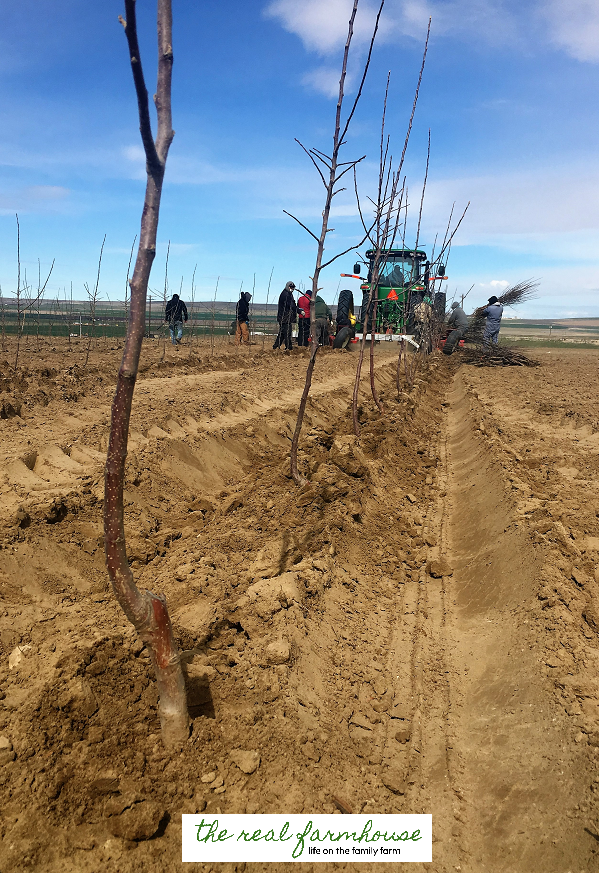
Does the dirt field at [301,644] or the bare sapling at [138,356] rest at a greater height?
the bare sapling at [138,356]

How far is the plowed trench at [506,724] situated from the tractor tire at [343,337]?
13266 mm

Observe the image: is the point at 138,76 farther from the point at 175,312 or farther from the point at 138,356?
the point at 175,312

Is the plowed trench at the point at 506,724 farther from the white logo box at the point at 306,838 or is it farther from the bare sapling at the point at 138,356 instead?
the bare sapling at the point at 138,356

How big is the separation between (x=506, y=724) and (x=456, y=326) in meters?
17.7

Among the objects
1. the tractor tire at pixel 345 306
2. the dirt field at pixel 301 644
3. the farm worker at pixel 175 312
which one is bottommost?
the dirt field at pixel 301 644

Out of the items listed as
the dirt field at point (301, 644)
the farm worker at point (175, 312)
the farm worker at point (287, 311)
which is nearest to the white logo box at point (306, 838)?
the dirt field at point (301, 644)

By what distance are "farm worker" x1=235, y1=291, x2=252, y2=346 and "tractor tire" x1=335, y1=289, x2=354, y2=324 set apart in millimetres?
2938

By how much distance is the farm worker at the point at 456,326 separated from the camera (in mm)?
18234

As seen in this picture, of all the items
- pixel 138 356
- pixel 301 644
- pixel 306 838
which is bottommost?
pixel 306 838

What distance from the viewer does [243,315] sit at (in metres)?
17.2

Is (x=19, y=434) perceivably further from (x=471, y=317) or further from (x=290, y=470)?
→ (x=471, y=317)

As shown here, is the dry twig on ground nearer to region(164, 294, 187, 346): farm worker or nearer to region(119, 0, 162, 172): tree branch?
region(164, 294, 187, 346): farm worker

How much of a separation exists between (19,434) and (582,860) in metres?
5.07

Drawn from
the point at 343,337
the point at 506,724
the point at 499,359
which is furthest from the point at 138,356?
the point at 499,359
